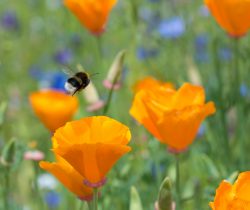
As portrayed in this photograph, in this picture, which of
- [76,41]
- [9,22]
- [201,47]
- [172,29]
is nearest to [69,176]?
[172,29]

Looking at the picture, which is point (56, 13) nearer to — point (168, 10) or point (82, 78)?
point (168, 10)

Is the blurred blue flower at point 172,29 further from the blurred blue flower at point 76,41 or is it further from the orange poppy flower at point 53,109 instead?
the orange poppy flower at point 53,109

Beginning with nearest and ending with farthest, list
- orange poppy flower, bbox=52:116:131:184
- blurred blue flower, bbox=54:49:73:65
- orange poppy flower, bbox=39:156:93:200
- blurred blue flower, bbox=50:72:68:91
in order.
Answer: orange poppy flower, bbox=52:116:131:184
orange poppy flower, bbox=39:156:93:200
blurred blue flower, bbox=50:72:68:91
blurred blue flower, bbox=54:49:73:65

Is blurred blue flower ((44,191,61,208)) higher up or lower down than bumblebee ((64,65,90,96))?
lower down

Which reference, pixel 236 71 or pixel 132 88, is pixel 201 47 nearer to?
pixel 132 88

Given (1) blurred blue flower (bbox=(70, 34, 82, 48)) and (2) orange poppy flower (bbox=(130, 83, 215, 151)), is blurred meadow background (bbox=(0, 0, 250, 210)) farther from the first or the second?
(2) orange poppy flower (bbox=(130, 83, 215, 151))

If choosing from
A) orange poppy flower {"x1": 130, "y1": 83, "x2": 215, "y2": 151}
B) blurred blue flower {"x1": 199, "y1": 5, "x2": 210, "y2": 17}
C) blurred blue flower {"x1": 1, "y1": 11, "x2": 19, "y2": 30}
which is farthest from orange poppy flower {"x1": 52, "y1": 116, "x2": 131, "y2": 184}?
blurred blue flower {"x1": 1, "y1": 11, "x2": 19, "y2": 30}

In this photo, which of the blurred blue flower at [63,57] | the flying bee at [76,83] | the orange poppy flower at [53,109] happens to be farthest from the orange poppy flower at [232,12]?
the blurred blue flower at [63,57]
